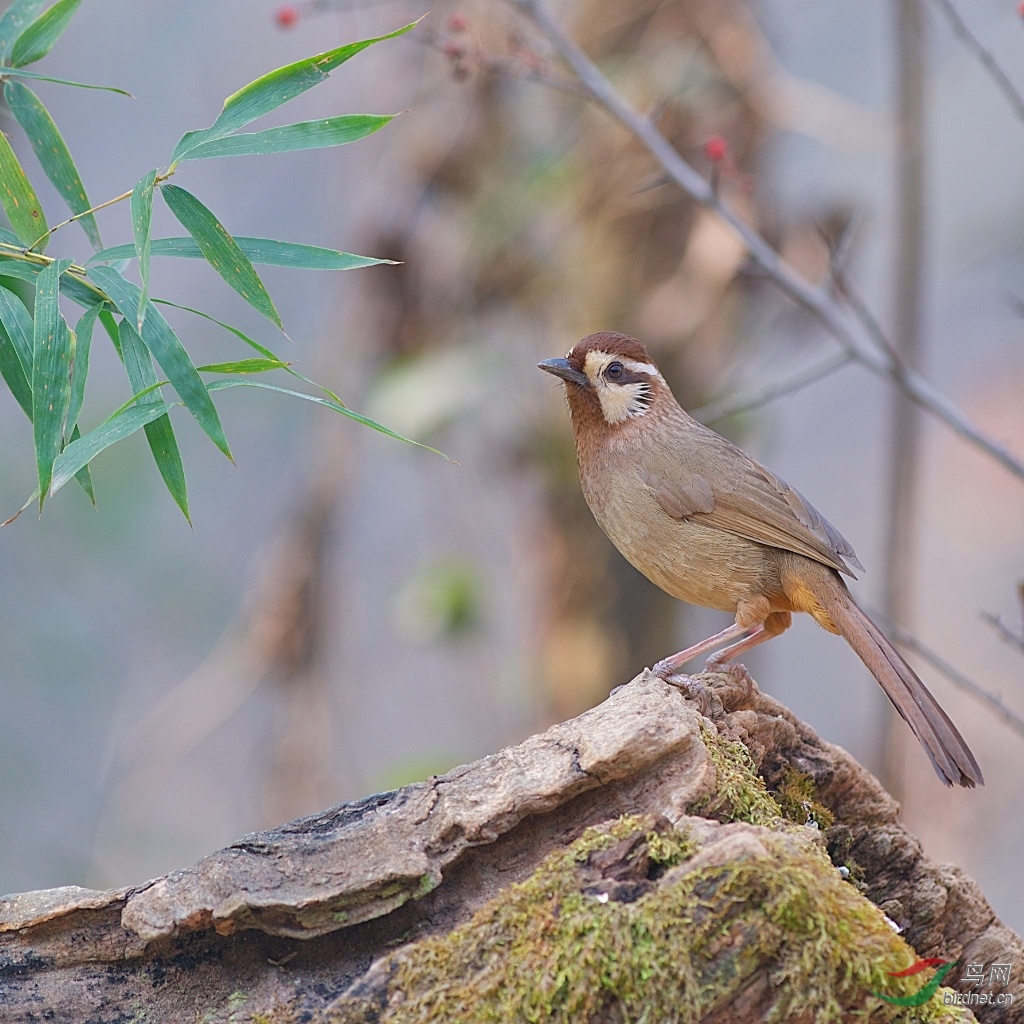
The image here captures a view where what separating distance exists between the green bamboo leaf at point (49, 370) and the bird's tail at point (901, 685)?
2069 mm

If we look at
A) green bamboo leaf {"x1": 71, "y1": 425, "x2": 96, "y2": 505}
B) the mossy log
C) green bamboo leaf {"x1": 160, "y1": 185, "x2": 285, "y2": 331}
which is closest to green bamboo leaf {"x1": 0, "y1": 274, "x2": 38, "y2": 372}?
green bamboo leaf {"x1": 71, "y1": 425, "x2": 96, "y2": 505}

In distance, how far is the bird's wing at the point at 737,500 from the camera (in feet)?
11.3

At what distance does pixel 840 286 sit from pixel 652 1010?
230 cm

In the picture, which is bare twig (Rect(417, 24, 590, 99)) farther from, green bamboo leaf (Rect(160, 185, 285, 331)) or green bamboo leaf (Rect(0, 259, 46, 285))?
green bamboo leaf (Rect(0, 259, 46, 285))

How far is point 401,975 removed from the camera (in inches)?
83.4

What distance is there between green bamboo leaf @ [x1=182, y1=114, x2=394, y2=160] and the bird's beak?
4.42ft

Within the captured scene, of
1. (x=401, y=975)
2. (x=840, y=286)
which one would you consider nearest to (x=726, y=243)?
(x=840, y=286)

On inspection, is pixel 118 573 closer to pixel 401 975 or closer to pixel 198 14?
pixel 198 14

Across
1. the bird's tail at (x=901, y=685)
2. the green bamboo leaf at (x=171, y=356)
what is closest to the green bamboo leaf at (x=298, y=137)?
the green bamboo leaf at (x=171, y=356)

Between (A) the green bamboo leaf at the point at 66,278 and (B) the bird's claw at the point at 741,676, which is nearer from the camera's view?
(A) the green bamboo leaf at the point at 66,278

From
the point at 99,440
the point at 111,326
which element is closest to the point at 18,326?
the point at 111,326

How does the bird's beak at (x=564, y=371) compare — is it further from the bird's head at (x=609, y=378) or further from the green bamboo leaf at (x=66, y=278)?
the green bamboo leaf at (x=66, y=278)

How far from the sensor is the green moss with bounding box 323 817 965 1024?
1.98 meters

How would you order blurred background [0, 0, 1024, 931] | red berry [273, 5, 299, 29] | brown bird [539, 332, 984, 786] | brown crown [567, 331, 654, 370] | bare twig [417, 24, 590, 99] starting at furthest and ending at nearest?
blurred background [0, 0, 1024, 931], red berry [273, 5, 299, 29], bare twig [417, 24, 590, 99], brown crown [567, 331, 654, 370], brown bird [539, 332, 984, 786]
